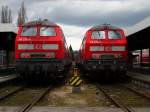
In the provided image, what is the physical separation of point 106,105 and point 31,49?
749 cm

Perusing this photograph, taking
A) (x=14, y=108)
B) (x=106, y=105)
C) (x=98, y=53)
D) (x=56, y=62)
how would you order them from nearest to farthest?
1. (x=14, y=108)
2. (x=106, y=105)
3. (x=56, y=62)
4. (x=98, y=53)

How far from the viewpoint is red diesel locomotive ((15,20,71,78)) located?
1923 centimetres

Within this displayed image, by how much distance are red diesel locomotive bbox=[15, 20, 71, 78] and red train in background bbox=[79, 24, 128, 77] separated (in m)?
2.05

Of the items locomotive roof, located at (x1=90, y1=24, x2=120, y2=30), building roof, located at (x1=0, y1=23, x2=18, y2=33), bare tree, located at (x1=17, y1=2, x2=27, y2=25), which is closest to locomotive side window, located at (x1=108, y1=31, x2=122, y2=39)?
locomotive roof, located at (x1=90, y1=24, x2=120, y2=30)

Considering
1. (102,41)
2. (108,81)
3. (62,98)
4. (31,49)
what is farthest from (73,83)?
(108,81)

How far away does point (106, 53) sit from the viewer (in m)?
21.1

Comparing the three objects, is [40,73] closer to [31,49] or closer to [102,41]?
[31,49]

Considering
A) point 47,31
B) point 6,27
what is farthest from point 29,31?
point 6,27

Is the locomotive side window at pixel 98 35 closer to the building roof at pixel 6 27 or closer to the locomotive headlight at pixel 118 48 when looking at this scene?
the locomotive headlight at pixel 118 48

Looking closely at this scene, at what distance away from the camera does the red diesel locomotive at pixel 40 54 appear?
1923 centimetres

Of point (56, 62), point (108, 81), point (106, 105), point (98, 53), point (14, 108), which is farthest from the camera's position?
point (108, 81)

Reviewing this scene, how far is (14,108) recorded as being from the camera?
39.0 feet

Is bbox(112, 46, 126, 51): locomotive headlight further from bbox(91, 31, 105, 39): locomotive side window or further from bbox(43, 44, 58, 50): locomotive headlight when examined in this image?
bbox(43, 44, 58, 50): locomotive headlight

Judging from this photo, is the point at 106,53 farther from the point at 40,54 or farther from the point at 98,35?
the point at 40,54
